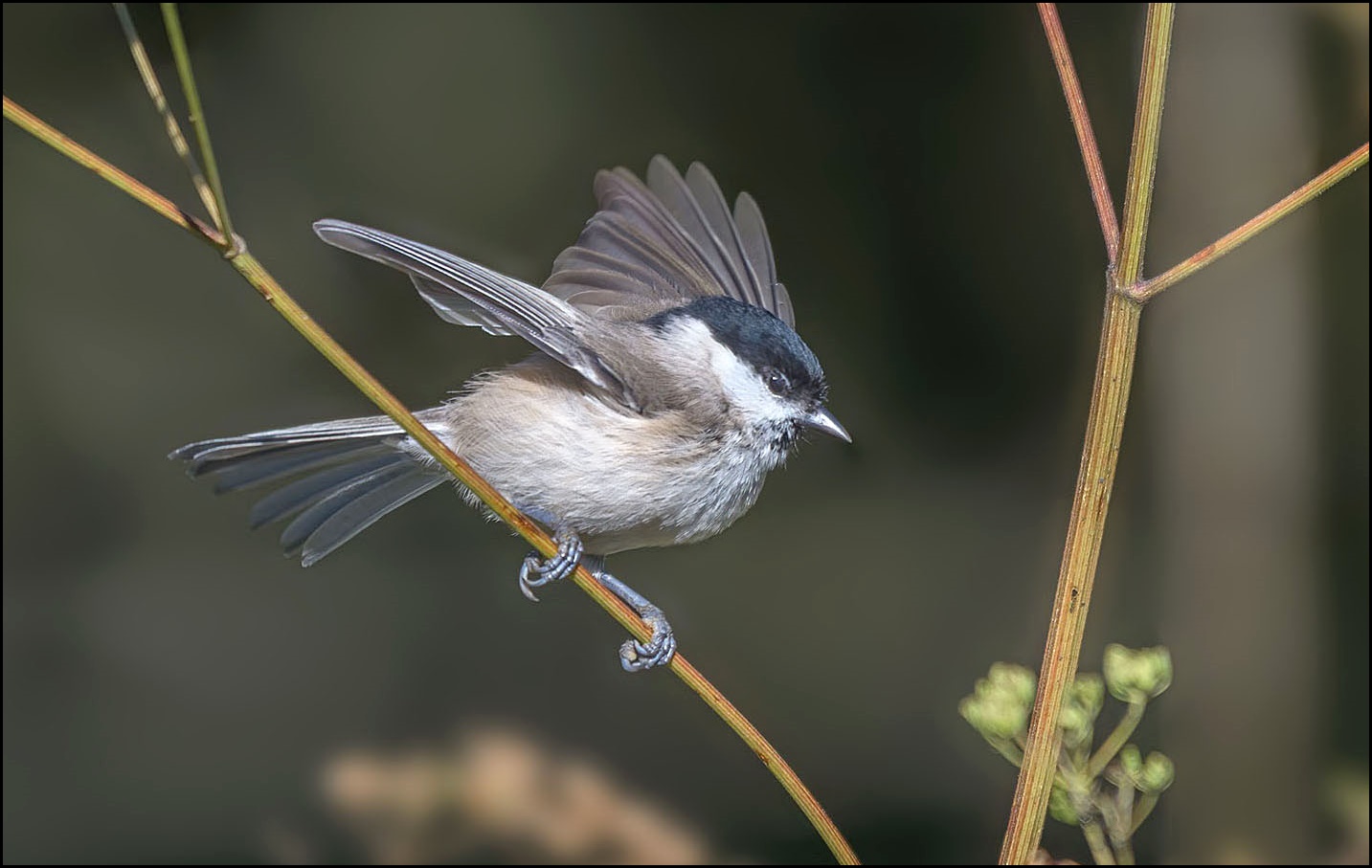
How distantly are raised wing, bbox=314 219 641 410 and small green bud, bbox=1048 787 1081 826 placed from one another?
72 cm

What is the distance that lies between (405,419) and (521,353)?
6.19ft

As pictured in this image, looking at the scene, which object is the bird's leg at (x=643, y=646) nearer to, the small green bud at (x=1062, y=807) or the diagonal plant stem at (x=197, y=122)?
the small green bud at (x=1062, y=807)

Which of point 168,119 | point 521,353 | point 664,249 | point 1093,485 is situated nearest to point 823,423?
point 664,249

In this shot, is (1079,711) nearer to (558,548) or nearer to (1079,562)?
(1079,562)

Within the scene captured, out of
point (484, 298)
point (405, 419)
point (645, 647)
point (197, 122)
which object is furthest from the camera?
point (645, 647)

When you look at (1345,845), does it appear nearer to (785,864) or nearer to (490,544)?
(785,864)

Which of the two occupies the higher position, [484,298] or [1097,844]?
Result: [484,298]

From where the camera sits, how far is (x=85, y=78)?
296 cm

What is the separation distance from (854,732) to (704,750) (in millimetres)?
358

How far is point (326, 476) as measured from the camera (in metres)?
1.93

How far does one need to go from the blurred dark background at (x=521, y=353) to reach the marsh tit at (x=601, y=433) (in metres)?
0.96

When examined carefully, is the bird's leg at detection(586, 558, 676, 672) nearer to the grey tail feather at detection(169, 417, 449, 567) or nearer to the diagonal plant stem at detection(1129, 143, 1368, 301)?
the grey tail feather at detection(169, 417, 449, 567)

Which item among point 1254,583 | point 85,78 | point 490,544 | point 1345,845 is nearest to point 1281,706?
point 1254,583

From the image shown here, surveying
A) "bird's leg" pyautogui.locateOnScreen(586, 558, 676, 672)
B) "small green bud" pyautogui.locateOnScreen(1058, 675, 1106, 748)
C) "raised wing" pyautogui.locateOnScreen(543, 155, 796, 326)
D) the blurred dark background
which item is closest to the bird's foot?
"bird's leg" pyautogui.locateOnScreen(586, 558, 676, 672)
